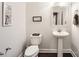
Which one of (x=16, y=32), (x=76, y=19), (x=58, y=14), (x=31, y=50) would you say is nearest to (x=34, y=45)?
(x=31, y=50)

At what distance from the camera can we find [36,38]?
6.13 feet

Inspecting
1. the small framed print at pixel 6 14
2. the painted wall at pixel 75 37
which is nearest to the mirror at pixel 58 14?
the painted wall at pixel 75 37

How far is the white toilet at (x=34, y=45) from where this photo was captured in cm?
173

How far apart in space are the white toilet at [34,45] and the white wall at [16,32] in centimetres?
16

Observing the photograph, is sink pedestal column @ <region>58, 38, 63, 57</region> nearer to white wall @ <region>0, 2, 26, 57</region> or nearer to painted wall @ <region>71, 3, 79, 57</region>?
painted wall @ <region>71, 3, 79, 57</region>

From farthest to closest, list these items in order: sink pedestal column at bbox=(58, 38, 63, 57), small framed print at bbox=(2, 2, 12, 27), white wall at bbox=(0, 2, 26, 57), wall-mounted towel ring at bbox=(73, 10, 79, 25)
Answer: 1. sink pedestal column at bbox=(58, 38, 63, 57)
2. wall-mounted towel ring at bbox=(73, 10, 79, 25)
3. white wall at bbox=(0, 2, 26, 57)
4. small framed print at bbox=(2, 2, 12, 27)

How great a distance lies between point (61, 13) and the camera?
178 centimetres

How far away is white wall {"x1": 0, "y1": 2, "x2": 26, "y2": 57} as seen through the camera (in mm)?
1484

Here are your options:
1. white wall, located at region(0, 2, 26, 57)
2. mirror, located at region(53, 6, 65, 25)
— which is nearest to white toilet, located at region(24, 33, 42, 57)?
white wall, located at region(0, 2, 26, 57)

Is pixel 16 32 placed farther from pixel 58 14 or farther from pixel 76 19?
pixel 76 19

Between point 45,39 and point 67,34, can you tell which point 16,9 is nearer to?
point 45,39

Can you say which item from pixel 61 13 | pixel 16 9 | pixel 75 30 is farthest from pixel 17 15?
pixel 75 30

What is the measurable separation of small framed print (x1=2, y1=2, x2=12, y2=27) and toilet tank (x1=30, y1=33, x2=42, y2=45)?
0.53m

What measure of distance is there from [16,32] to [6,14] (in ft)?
1.41
